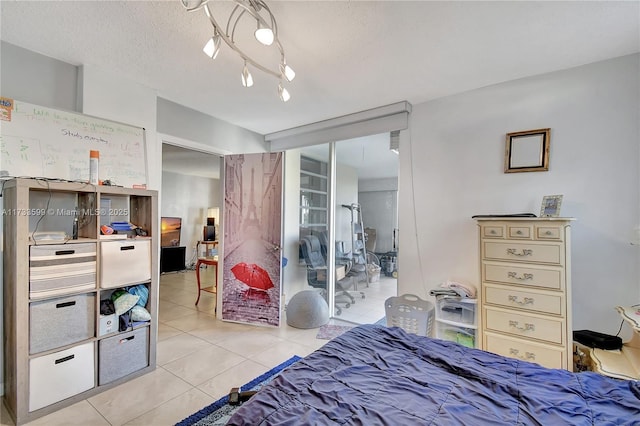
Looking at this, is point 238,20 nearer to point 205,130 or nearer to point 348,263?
point 205,130

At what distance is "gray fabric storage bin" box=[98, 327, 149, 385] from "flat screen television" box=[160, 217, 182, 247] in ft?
15.6

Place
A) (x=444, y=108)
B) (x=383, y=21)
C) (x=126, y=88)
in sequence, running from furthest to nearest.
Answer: (x=444, y=108) < (x=126, y=88) < (x=383, y=21)

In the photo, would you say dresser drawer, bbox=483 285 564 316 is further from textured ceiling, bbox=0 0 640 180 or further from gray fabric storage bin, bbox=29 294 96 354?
gray fabric storage bin, bbox=29 294 96 354

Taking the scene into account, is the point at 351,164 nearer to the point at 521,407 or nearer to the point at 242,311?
the point at 242,311

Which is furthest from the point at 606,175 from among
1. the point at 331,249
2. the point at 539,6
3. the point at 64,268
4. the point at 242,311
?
the point at 64,268

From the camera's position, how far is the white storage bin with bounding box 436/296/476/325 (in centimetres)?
247

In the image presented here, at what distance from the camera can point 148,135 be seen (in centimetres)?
276

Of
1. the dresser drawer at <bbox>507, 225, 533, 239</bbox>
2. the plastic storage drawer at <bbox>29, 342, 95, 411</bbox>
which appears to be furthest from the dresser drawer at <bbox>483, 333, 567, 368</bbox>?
the plastic storage drawer at <bbox>29, 342, 95, 411</bbox>

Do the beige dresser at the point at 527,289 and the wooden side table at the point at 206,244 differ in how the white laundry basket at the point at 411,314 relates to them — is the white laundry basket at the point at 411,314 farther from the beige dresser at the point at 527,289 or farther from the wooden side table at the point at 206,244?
the wooden side table at the point at 206,244

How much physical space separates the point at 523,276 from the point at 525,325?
0.35 m

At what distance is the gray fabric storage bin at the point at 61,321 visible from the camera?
1.83m

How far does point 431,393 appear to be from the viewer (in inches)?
44.4

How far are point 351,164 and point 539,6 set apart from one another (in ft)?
8.15

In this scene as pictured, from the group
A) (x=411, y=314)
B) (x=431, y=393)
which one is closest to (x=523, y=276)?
(x=411, y=314)
